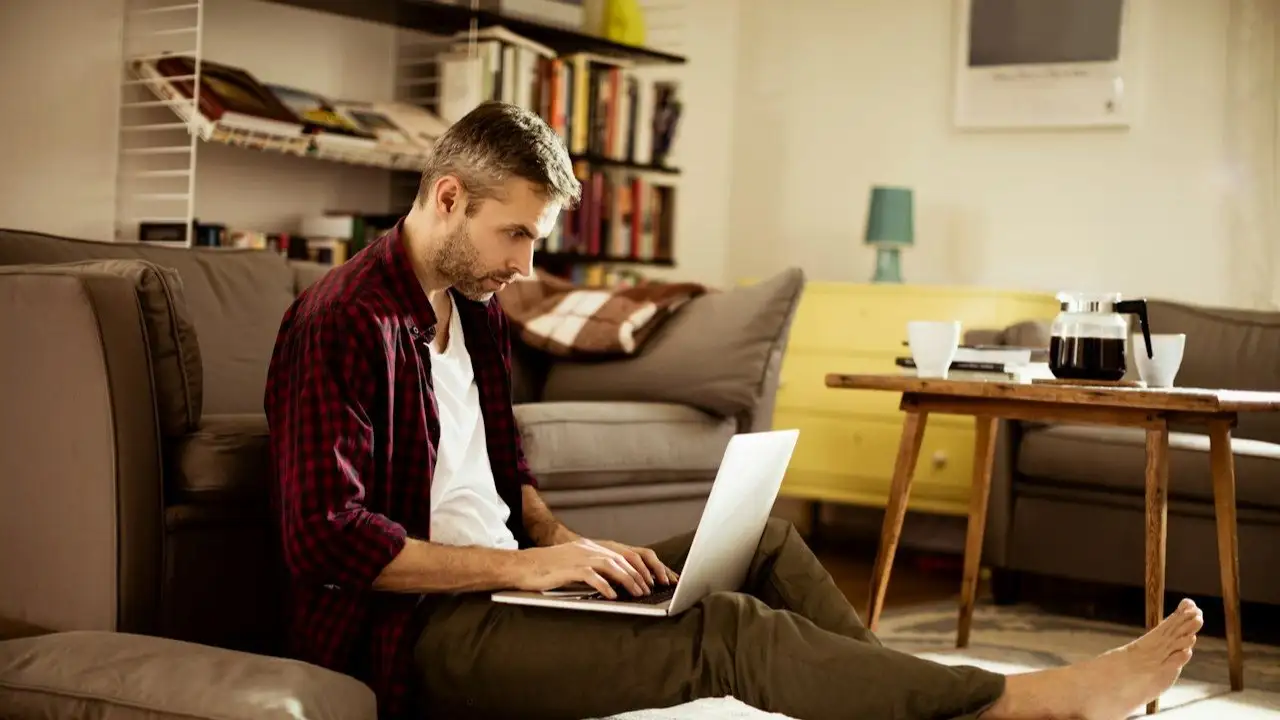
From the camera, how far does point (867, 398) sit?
432 cm

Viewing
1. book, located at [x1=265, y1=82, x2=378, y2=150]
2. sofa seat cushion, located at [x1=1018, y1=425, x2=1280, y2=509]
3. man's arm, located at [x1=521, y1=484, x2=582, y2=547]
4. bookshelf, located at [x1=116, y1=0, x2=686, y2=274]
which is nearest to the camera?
man's arm, located at [x1=521, y1=484, x2=582, y2=547]

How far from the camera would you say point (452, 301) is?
2010 mm

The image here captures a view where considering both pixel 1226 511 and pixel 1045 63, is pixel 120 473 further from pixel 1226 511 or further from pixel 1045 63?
Result: pixel 1045 63

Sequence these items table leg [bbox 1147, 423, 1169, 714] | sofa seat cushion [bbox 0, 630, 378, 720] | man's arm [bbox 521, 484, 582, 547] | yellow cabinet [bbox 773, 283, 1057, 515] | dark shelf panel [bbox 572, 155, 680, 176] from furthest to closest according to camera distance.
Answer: dark shelf panel [bbox 572, 155, 680, 176], yellow cabinet [bbox 773, 283, 1057, 515], table leg [bbox 1147, 423, 1169, 714], man's arm [bbox 521, 484, 582, 547], sofa seat cushion [bbox 0, 630, 378, 720]

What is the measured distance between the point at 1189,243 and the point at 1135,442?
1.31 meters

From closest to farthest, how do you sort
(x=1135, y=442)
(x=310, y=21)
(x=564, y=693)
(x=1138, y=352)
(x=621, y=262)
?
1. (x=564, y=693)
2. (x=1138, y=352)
3. (x=1135, y=442)
4. (x=310, y=21)
5. (x=621, y=262)

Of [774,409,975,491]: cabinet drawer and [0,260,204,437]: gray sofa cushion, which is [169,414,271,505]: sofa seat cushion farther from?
[774,409,975,491]: cabinet drawer

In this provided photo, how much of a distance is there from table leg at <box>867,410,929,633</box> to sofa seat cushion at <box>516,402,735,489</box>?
0.57 m

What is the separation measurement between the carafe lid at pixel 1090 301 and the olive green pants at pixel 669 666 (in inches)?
37.9

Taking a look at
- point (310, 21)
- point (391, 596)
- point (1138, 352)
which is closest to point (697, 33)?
point (310, 21)

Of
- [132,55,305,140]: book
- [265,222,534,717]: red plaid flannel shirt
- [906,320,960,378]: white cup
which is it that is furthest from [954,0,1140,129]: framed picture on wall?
[265,222,534,717]: red plaid flannel shirt

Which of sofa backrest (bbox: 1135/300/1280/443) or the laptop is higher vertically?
sofa backrest (bbox: 1135/300/1280/443)

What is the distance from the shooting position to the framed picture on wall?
14.7 feet

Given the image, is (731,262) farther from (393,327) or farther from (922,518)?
(393,327)
